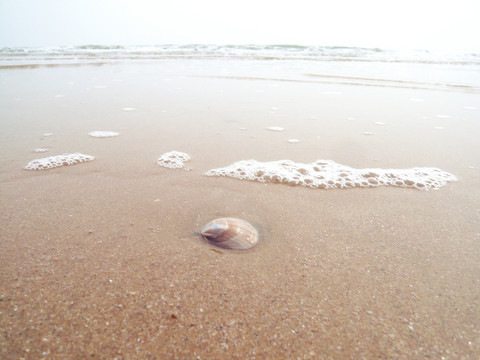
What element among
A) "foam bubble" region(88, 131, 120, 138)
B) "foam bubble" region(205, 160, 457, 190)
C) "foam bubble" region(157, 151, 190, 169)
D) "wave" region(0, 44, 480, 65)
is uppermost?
"wave" region(0, 44, 480, 65)

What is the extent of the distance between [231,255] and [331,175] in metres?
1.28

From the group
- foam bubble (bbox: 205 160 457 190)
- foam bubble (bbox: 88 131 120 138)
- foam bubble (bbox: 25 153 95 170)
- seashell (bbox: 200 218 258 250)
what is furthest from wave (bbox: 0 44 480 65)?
seashell (bbox: 200 218 258 250)

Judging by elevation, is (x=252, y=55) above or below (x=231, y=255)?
above

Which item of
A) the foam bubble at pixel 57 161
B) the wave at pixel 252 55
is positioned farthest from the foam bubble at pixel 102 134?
the wave at pixel 252 55

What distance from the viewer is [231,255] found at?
154 cm

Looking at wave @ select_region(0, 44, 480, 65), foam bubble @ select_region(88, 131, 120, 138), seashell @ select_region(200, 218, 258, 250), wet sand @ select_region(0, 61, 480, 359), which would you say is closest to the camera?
wet sand @ select_region(0, 61, 480, 359)

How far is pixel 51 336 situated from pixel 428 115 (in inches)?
194

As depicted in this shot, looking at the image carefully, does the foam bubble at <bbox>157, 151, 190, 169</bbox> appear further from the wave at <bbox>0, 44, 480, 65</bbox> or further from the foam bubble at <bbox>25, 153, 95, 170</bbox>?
the wave at <bbox>0, 44, 480, 65</bbox>

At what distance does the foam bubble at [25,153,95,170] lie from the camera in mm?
2498

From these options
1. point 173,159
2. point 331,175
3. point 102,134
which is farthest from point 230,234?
point 102,134

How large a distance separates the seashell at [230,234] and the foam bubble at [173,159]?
1.04 m

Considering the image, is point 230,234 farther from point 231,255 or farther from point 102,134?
point 102,134

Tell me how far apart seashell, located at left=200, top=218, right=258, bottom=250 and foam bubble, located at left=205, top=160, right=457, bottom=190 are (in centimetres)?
76

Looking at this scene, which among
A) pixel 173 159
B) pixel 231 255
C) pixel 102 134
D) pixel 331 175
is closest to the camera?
pixel 231 255
